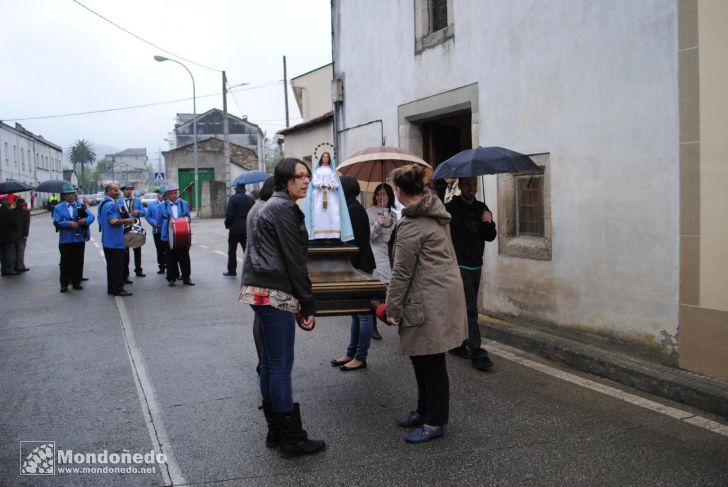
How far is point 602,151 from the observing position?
6199 mm

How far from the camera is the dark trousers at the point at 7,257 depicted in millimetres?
13297

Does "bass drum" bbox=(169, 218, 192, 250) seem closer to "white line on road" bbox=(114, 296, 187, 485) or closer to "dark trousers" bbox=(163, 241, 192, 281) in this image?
"dark trousers" bbox=(163, 241, 192, 281)

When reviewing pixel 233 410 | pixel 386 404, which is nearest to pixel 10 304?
pixel 233 410

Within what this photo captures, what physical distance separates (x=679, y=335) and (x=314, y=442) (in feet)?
11.3

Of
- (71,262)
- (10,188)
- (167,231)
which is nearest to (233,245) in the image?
(167,231)

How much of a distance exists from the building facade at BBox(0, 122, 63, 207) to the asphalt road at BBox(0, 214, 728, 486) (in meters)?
47.8

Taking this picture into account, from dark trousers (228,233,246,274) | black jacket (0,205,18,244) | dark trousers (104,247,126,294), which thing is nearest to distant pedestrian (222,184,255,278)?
dark trousers (228,233,246,274)

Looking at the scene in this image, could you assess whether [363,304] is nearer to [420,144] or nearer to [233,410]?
[233,410]

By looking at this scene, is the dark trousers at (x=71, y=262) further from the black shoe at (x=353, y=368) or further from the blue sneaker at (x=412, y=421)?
the blue sneaker at (x=412, y=421)

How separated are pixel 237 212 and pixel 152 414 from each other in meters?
7.56

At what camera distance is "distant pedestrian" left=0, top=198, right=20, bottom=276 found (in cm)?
1324

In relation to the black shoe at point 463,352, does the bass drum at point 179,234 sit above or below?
above

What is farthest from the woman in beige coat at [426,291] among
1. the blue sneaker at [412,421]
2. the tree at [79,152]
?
the tree at [79,152]

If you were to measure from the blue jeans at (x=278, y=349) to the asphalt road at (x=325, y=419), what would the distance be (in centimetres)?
38
